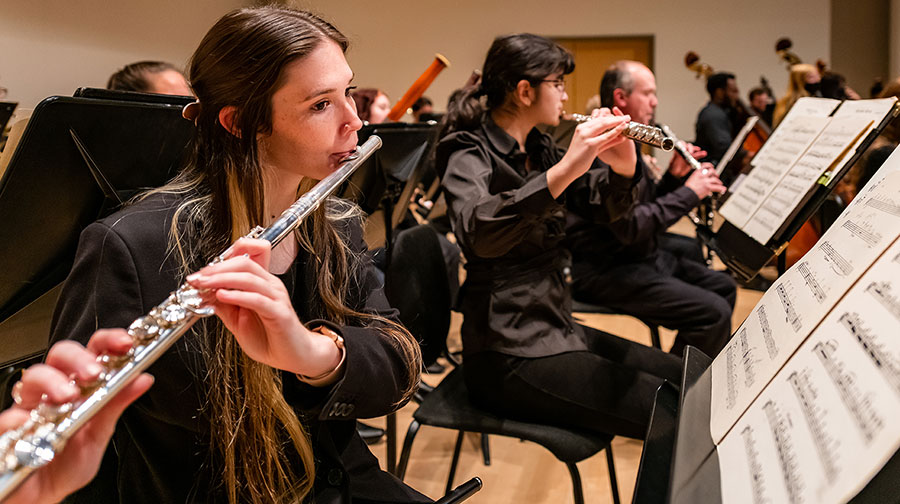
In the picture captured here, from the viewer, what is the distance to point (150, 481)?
0.90 metres

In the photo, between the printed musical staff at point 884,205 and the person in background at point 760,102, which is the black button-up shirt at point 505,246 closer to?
the printed musical staff at point 884,205

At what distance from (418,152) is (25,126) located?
3.74 feet

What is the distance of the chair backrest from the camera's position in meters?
Answer: 1.46

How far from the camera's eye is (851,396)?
0.49 m

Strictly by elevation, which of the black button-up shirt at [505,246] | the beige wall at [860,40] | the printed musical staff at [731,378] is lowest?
the black button-up shirt at [505,246]

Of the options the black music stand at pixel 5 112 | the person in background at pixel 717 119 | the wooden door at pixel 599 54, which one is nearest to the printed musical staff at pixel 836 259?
the black music stand at pixel 5 112

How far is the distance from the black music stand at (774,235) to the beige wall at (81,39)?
2.94 metres

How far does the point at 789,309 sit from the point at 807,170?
31.6 inches

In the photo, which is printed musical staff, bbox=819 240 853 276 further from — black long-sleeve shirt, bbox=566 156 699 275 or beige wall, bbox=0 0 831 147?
beige wall, bbox=0 0 831 147

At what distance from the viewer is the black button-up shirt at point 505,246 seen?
4.65 feet

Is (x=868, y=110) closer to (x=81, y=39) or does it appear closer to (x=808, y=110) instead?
(x=808, y=110)

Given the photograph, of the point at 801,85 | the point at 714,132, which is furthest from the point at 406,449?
the point at 714,132

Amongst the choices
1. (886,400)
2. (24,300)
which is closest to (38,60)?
(24,300)

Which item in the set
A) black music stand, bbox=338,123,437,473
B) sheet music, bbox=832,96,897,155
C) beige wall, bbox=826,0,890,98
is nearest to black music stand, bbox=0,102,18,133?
black music stand, bbox=338,123,437,473
